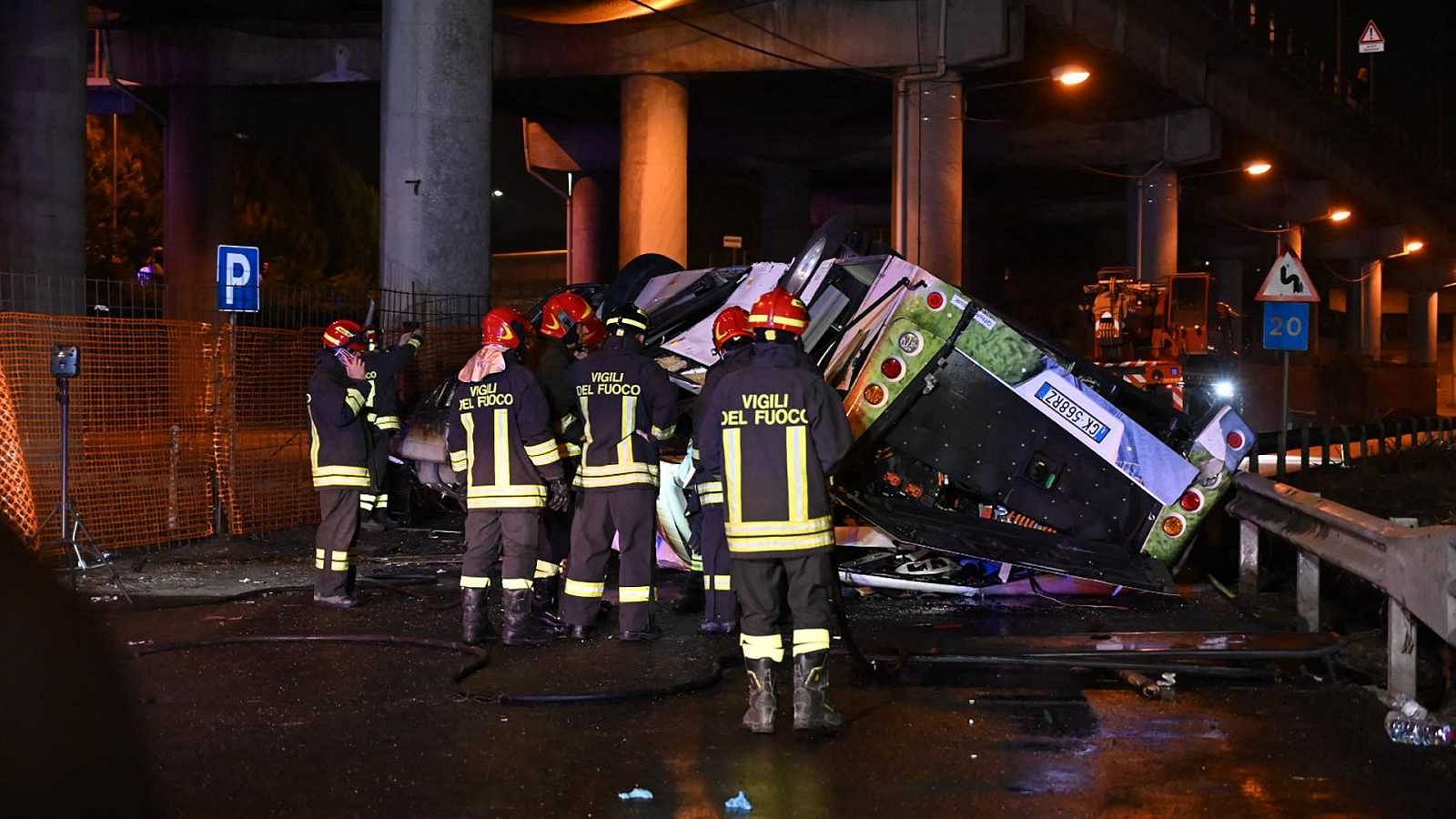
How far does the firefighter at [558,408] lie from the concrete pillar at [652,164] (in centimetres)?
1780

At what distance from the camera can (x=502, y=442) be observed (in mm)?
8070

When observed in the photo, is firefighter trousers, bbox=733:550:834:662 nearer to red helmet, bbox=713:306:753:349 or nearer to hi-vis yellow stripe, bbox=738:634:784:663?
hi-vis yellow stripe, bbox=738:634:784:663

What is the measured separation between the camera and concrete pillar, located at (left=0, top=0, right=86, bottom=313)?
61.6ft

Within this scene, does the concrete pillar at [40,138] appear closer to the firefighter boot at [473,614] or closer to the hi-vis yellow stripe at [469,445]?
the hi-vis yellow stripe at [469,445]

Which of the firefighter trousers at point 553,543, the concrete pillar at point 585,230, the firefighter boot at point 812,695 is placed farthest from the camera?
the concrete pillar at point 585,230

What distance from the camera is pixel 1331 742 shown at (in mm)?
5863

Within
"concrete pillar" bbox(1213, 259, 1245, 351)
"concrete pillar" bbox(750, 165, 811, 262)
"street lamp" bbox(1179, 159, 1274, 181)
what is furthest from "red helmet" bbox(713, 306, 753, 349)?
"concrete pillar" bbox(1213, 259, 1245, 351)

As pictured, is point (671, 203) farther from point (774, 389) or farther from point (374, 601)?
point (774, 389)

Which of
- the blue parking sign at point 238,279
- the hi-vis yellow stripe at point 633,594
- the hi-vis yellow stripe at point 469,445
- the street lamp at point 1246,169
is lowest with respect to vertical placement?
the hi-vis yellow stripe at point 633,594

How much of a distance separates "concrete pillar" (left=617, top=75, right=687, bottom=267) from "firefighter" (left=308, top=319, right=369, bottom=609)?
17.8m

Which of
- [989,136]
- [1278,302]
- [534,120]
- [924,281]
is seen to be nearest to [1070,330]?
[989,136]

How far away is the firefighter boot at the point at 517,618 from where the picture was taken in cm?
802

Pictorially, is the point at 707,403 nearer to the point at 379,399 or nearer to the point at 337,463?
the point at 337,463

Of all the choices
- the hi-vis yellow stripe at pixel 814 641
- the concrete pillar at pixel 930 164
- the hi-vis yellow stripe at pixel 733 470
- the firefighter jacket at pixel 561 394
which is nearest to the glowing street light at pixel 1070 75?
the concrete pillar at pixel 930 164
